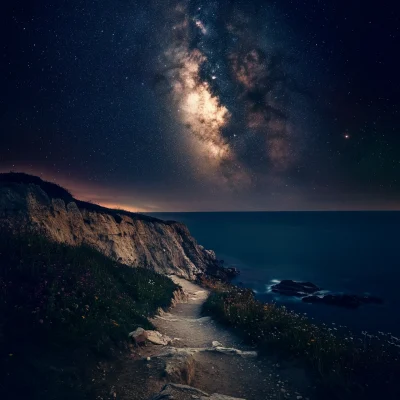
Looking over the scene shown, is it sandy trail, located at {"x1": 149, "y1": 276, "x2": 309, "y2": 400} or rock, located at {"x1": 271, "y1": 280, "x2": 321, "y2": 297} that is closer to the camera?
sandy trail, located at {"x1": 149, "y1": 276, "x2": 309, "y2": 400}

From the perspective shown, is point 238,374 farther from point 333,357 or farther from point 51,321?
point 51,321

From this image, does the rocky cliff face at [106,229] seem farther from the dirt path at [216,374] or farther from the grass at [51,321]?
the dirt path at [216,374]

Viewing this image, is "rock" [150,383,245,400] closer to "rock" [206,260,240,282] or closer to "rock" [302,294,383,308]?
"rock" [302,294,383,308]

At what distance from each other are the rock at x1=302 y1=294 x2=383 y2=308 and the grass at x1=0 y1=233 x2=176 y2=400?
33.7m

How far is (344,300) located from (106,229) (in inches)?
1328

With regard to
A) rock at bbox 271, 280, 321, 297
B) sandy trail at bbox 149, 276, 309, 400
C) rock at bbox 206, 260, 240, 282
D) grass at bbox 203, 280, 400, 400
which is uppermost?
grass at bbox 203, 280, 400, 400

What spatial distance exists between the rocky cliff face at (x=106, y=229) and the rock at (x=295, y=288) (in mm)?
12385

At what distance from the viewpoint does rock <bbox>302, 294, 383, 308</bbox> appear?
118ft

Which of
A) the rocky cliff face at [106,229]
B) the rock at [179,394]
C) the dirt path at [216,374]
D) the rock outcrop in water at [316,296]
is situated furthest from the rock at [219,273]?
the rock at [179,394]

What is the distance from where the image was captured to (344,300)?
36312mm

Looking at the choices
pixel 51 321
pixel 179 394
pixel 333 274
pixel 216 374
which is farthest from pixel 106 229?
pixel 333 274

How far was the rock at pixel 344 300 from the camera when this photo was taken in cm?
3594

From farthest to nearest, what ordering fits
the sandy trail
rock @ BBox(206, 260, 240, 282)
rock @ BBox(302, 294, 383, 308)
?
rock @ BBox(206, 260, 240, 282), rock @ BBox(302, 294, 383, 308), the sandy trail

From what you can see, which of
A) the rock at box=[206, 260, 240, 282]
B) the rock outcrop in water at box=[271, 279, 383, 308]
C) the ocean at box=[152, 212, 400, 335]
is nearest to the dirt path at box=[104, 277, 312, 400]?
the ocean at box=[152, 212, 400, 335]
